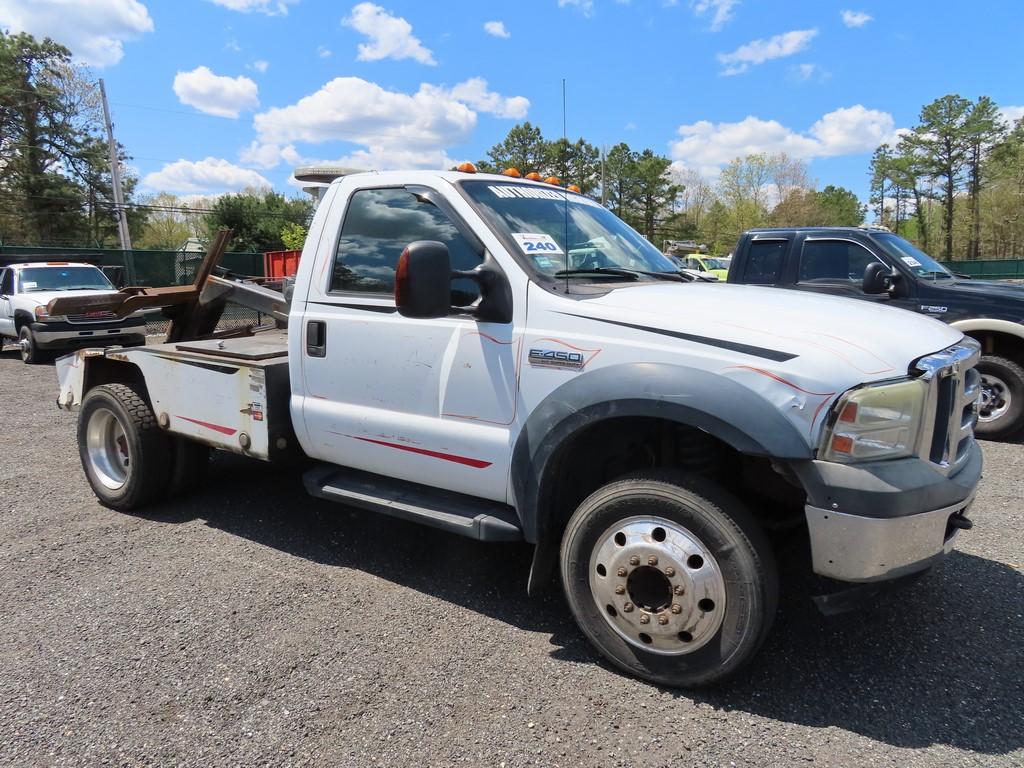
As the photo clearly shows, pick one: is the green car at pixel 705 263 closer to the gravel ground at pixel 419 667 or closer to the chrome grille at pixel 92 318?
the chrome grille at pixel 92 318

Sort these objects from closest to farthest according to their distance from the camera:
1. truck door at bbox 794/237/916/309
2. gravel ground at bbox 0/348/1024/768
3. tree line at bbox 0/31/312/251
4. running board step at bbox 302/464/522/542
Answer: gravel ground at bbox 0/348/1024/768 → running board step at bbox 302/464/522/542 → truck door at bbox 794/237/916/309 → tree line at bbox 0/31/312/251

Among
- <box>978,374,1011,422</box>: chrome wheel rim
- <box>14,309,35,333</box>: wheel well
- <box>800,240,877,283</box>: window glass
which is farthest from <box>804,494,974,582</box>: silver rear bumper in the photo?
<box>14,309,35,333</box>: wheel well

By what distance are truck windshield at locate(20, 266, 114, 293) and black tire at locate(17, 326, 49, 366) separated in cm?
99

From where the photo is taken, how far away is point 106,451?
4.84 m

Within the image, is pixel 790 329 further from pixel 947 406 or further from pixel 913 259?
pixel 913 259

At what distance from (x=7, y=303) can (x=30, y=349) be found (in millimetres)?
1524

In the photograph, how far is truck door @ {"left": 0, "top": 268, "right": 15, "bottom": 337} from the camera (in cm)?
1326

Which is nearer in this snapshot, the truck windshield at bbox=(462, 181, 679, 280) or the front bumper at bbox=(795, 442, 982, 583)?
the front bumper at bbox=(795, 442, 982, 583)

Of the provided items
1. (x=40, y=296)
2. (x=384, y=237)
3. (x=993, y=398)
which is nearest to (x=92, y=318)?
(x=40, y=296)

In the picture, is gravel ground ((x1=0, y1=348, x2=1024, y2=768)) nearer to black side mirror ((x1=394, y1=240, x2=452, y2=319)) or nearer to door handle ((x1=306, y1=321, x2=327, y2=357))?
door handle ((x1=306, y1=321, x2=327, y2=357))

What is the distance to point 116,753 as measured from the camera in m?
2.34

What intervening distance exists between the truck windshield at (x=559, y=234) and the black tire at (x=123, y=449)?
9.23ft

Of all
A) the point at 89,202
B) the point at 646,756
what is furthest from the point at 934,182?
the point at 646,756

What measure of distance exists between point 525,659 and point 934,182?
66.6 metres
